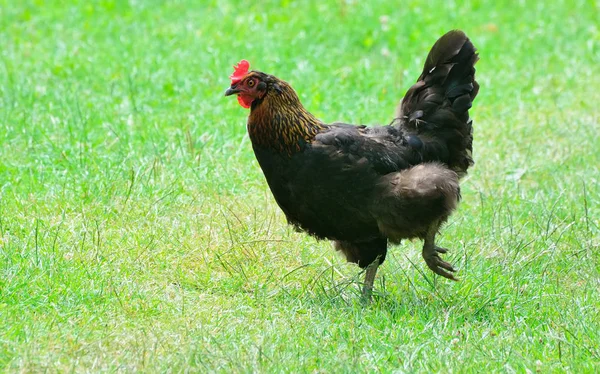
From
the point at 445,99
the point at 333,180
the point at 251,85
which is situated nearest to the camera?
the point at 333,180

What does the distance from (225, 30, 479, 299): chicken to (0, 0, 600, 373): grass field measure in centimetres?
38

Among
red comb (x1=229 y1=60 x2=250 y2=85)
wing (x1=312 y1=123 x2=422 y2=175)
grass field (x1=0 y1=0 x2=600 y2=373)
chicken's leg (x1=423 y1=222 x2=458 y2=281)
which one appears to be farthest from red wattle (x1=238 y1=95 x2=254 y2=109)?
chicken's leg (x1=423 y1=222 x2=458 y2=281)

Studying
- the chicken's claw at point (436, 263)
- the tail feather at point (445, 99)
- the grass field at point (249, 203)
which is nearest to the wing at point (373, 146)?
the tail feather at point (445, 99)

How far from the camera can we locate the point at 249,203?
23.3ft

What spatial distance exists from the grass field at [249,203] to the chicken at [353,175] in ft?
1.25

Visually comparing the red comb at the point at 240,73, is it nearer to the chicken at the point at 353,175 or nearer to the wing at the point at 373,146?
the chicken at the point at 353,175

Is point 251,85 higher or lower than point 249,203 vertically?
higher

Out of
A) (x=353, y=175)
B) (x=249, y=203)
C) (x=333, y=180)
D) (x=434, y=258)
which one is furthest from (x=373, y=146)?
(x=249, y=203)

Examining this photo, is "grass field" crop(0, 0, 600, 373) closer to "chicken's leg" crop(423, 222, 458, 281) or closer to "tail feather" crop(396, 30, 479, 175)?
"chicken's leg" crop(423, 222, 458, 281)

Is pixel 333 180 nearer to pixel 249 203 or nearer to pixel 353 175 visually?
pixel 353 175

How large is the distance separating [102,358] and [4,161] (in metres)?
3.20

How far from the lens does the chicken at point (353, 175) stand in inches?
221

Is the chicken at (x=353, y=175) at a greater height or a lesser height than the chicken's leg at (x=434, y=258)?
greater

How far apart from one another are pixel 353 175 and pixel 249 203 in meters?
1.66
